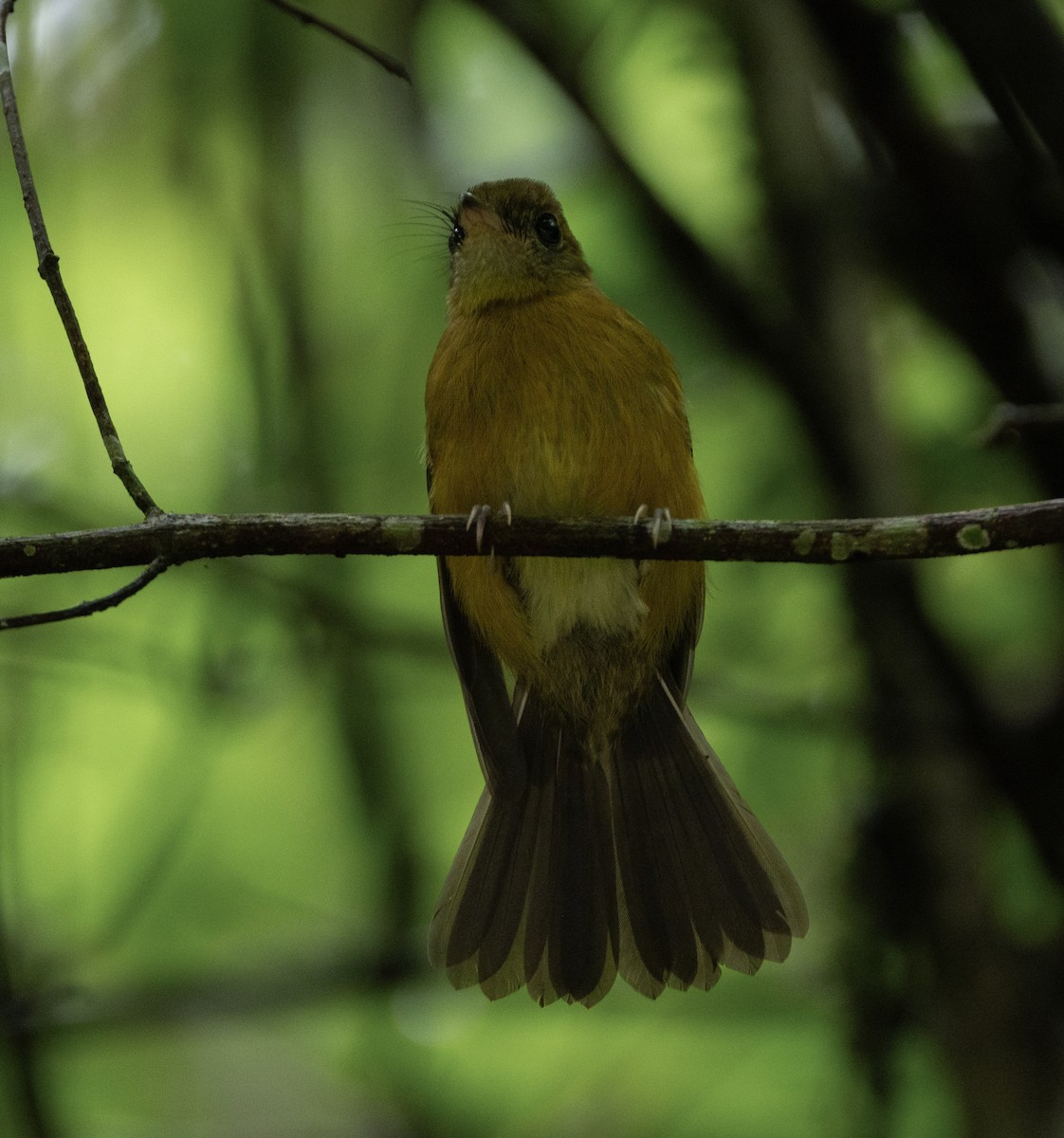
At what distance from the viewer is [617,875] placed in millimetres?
4387

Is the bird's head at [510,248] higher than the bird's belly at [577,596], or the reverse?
the bird's head at [510,248]

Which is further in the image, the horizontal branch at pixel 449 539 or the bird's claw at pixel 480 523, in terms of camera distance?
the bird's claw at pixel 480 523

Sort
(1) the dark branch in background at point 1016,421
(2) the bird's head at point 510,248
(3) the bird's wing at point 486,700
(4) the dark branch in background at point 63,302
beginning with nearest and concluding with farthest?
1. (4) the dark branch in background at point 63,302
2. (1) the dark branch in background at point 1016,421
3. (3) the bird's wing at point 486,700
4. (2) the bird's head at point 510,248

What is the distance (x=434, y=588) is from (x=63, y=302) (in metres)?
3.04

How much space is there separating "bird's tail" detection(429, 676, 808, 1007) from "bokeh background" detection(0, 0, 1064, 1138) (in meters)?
0.59

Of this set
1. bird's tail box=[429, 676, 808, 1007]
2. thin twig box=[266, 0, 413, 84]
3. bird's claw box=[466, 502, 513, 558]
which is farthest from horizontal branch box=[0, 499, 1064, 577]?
bird's tail box=[429, 676, 808, 1007]

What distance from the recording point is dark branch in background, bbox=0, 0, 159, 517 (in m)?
2.70

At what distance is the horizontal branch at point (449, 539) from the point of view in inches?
108

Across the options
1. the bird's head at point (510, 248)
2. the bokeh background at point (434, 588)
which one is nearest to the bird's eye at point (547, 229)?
the bird's head at point (510, 248)

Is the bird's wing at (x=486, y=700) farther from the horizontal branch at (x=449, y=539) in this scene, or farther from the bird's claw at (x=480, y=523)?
the horizontal branch at (x=449, y=539)

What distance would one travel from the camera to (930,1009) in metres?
4.57

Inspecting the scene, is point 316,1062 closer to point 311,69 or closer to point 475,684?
point 475,684

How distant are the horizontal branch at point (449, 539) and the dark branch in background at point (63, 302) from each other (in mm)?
101

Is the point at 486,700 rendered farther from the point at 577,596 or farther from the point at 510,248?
the point at 510,248
